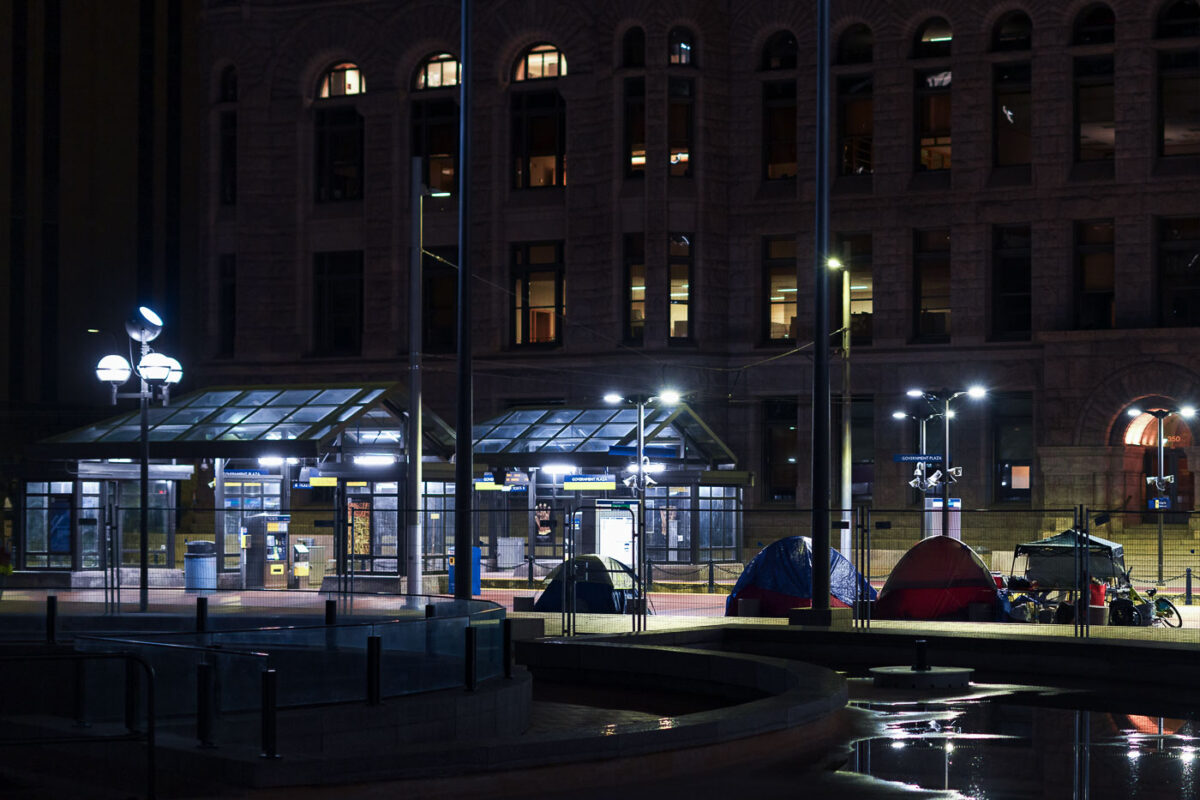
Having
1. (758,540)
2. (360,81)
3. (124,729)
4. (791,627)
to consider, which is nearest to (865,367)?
(758,540)

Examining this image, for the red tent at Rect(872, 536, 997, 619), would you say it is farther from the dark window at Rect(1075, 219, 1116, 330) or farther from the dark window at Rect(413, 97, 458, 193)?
the dark window at Rect(413, 97, 458, 193)

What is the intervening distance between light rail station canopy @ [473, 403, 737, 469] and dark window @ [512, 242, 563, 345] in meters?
7.42

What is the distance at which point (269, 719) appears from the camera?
13.9m

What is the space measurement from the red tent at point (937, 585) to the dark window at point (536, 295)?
30169 mm

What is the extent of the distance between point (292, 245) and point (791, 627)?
40.8 metres

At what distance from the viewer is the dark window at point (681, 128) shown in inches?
2320

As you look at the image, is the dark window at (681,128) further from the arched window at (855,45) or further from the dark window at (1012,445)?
the dark window at (1012,445)

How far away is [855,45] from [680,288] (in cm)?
977

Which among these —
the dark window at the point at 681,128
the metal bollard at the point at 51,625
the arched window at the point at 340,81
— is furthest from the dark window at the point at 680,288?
the metal bollard at the point at 51,625

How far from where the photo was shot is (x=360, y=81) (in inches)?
2511

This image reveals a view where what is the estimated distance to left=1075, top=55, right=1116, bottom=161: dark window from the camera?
184 feet

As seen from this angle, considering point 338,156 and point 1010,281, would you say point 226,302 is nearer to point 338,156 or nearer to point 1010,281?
point 338,156

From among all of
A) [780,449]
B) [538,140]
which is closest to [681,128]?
[538,140]

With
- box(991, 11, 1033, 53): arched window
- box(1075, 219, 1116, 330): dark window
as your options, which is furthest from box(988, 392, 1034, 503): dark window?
box(991, 11, 1033, 53): arched window
